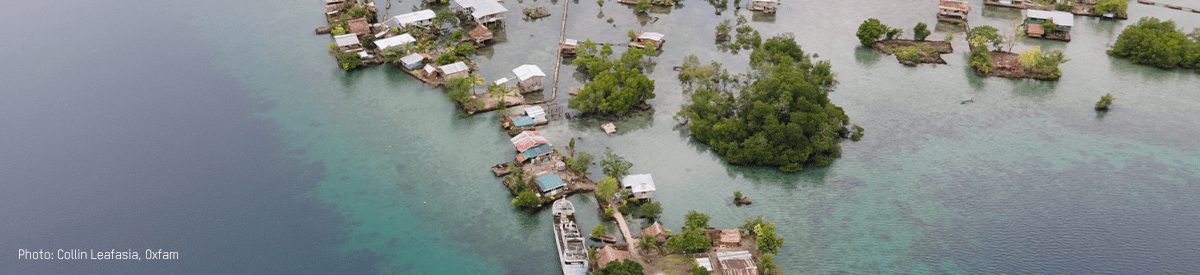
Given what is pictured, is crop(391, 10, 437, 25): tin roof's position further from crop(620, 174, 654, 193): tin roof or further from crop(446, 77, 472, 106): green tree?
crop(620, 174, 654, 193): tin roof

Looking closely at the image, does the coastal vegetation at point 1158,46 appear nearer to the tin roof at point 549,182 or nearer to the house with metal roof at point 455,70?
the tin roof at point 549,182

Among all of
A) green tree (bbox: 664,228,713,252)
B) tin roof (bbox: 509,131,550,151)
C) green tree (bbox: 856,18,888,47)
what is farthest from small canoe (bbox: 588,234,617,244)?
green tree (bbox: 856,18,888,47)

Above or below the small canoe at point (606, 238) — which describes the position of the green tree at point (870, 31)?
above

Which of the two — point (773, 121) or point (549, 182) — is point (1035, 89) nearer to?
point (773, 121)

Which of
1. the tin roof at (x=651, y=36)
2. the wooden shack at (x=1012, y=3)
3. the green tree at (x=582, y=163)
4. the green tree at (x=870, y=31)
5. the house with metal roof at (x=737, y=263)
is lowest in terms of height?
the house with metal roof at (x=737, y=263)

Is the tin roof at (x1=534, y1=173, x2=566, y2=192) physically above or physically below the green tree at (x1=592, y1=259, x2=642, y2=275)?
above

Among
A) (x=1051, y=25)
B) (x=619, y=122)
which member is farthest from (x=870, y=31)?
(x=619, y=122)

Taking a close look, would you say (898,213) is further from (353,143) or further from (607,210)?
(353,143)

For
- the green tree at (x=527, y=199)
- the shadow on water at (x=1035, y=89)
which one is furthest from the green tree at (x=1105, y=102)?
the green tree at (x=527, y=199)
